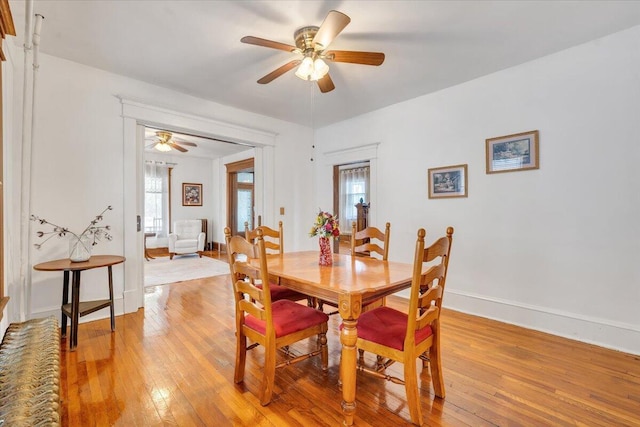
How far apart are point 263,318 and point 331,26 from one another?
1.83 metres

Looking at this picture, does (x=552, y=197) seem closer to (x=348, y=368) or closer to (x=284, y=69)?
(x=348, y=368)

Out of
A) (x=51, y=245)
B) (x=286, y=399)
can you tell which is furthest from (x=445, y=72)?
(x=51, y=245)

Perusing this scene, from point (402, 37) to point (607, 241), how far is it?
2392 mm

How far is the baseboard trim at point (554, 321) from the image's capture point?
7.58 ft

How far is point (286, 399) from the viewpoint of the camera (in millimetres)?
1724

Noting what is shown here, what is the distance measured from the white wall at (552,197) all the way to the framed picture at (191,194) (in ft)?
19.3

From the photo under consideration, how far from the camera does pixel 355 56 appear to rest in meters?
2.22

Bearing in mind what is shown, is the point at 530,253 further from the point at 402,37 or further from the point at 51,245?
the point at 51,245

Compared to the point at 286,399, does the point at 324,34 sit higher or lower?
higher

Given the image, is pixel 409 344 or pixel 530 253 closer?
pixel 409 344

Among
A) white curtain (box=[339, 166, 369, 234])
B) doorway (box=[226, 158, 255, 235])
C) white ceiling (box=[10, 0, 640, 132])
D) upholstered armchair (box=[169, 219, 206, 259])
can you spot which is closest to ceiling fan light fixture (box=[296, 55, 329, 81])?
white ceiling (box=[10, 0, 640, 132])

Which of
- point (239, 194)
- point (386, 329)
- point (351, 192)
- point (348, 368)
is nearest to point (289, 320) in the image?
point (348, 368)

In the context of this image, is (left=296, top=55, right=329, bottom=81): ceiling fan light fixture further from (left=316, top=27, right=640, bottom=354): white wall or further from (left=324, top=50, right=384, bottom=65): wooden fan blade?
(left=316, top=27, right=640, bottom=354): white wall

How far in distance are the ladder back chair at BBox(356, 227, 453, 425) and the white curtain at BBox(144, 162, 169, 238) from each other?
672 centimetres
